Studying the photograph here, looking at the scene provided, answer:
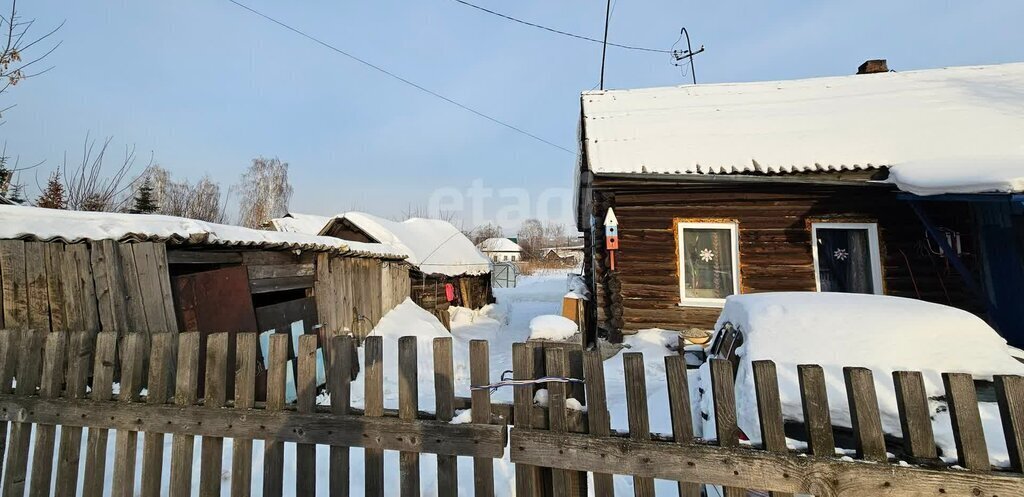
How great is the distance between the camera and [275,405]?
193cm

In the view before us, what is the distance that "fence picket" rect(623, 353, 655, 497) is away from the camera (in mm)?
1596

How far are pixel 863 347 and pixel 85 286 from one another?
6.07 m

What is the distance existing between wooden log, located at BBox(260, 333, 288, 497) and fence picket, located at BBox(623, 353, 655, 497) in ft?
5.25

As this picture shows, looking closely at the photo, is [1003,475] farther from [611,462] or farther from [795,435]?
[611,462]

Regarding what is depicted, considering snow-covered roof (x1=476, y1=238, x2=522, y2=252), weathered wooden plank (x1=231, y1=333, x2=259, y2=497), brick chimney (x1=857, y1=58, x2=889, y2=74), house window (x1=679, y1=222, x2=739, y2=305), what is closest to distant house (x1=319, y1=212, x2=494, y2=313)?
house window (x1=679, y1=222, x2=739, y2=305)

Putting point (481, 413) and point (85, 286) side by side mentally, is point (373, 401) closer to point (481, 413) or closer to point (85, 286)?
point (481, 413)

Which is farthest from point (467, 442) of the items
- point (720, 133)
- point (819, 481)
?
point (720, 133)

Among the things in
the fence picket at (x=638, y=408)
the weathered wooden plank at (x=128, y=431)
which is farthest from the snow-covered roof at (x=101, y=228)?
the fence picket at (x=638, y=408)

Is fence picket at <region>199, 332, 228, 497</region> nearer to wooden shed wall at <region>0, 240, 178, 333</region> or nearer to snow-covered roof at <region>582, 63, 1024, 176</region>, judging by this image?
wooden shed wall at <region>0, 240, 178, 333</region>

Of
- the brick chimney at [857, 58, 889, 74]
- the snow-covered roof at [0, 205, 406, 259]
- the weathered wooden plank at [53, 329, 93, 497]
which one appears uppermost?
the brick chimney at [857, 58, 889, 74]

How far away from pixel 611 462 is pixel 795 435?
134 cm

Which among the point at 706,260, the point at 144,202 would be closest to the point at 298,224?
the point at 144,202

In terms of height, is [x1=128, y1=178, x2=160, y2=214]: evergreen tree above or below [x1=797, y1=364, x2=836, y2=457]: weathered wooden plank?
above

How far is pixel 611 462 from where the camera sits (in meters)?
1.61
